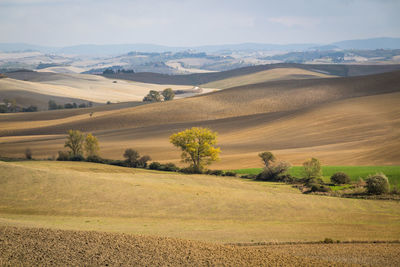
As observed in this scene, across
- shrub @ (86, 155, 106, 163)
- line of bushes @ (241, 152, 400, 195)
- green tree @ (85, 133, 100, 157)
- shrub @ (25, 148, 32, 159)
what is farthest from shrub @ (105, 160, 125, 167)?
line of bushes @ (241, 152, 400, 195)

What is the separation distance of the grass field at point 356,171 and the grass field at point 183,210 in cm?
757

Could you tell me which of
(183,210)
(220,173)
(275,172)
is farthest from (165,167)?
(183,210)

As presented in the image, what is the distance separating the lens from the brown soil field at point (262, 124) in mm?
53513

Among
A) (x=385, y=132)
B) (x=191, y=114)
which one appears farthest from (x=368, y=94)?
(x=191, y=114)

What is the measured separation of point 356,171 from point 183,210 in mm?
20957

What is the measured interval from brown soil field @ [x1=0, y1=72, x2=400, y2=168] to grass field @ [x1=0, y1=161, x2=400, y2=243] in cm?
1976

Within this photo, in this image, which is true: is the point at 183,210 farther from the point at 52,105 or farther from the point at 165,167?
the point at 52,105

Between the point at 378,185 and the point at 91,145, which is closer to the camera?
Answer: the point at 378,185

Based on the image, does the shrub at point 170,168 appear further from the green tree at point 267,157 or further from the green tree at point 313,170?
the green tree at point 313,170

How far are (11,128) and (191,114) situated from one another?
38.0 m

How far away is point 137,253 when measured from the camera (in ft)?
44.6

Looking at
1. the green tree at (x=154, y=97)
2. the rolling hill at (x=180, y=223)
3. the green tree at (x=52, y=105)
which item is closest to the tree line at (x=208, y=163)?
the rolling hill at (x=180, y=223)

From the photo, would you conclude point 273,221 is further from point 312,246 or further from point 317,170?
point 317,170

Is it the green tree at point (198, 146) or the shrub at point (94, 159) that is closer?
the green tree at point (198, 146)
